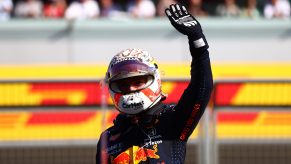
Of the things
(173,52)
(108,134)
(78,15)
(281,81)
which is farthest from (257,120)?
(78,15)

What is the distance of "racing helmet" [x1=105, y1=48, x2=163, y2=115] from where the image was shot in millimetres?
4164

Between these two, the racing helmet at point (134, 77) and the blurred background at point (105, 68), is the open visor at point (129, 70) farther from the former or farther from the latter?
the blurred background at point (105, 68)

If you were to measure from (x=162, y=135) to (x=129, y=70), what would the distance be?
0.37 m

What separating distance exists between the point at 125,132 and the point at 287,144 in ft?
12.2

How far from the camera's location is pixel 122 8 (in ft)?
47.7

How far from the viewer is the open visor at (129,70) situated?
13.8ft

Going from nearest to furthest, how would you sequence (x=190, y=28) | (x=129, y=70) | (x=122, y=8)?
(x=190, y=28) → (x=129, y=70) → (x=122, y=8)

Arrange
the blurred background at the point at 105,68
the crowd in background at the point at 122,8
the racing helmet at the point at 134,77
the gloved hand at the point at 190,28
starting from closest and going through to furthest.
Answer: the gloved hand at the point at 190,28
the racing helmet at the point at 134,77
the blurred background at the point at 105,68
the crowd in background at the point at 122,8

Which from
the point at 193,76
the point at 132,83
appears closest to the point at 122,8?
the point at 132,83

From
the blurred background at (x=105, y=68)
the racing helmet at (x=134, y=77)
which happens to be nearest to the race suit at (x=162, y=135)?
the racing helmet at (x=134, y=77)

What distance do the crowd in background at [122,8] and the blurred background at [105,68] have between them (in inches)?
0.7

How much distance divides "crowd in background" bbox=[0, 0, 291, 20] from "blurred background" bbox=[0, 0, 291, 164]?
18 mm

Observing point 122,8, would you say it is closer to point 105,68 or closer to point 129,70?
point 105,68

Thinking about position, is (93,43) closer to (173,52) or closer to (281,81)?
(173,52)
